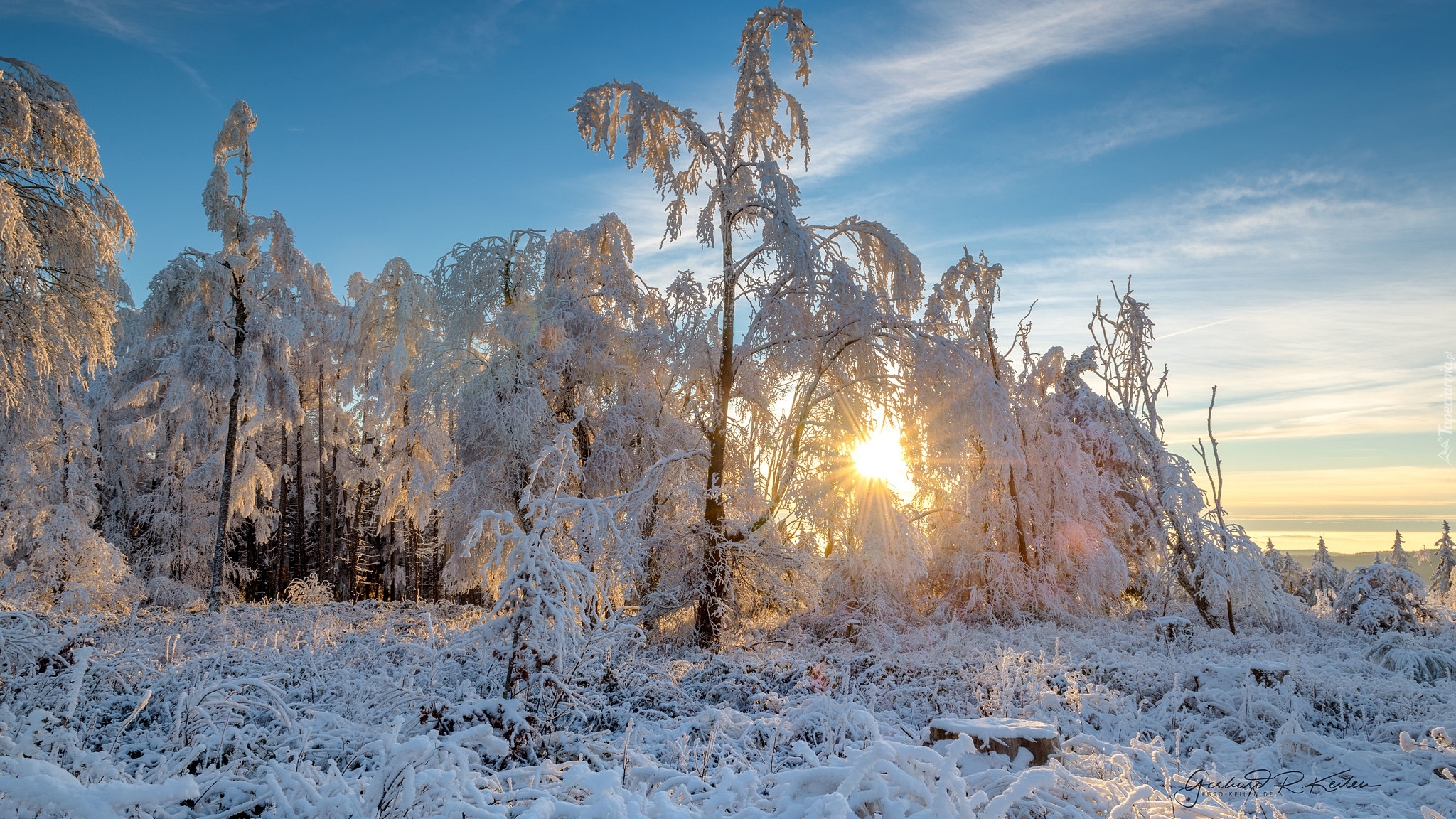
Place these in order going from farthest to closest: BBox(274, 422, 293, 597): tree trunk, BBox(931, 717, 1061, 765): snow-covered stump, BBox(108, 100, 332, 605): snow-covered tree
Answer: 1. BBox(274, 422, 293, 597): tree trunk
2. BBox(108, 100, 332, 605): snow-covered tree
3. BBox(931, 717, 1061, 765): snow-covered stump

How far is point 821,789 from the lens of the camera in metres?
3.74

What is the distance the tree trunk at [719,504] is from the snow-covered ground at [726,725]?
0.65 m

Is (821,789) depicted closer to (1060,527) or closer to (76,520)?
(1060,527)

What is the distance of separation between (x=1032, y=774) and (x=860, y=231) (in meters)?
10.1

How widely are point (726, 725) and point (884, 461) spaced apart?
6611 millimetres

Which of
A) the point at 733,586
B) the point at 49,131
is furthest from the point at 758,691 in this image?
the point at 49,131

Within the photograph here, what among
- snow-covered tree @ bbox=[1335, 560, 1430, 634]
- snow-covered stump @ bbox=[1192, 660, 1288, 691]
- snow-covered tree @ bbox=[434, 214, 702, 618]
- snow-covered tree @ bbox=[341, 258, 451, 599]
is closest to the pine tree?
snow-covered tree @ bbox=[1335, 560, 1430, 634]

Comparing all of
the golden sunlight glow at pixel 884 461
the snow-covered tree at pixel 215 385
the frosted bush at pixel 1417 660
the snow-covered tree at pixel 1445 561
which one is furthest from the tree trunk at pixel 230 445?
the snow-covered tree at pixel 1445 561

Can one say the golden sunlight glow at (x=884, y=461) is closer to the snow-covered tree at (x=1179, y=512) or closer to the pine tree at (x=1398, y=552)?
the snow-covered tree at (x=1179, y=512)

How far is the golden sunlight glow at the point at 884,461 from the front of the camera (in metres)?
11.8

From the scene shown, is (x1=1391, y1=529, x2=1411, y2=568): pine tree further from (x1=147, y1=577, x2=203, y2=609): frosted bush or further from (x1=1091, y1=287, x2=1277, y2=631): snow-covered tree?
(x1=147, y1=577, x2=203, y2=609): frosted bush
